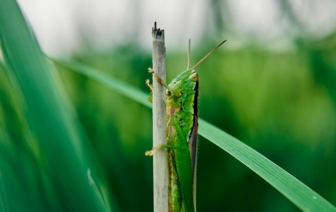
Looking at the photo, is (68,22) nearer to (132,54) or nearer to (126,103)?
(132,54)

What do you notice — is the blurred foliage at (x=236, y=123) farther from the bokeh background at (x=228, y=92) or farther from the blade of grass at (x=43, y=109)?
the blade of grass at (x=43, y=109)

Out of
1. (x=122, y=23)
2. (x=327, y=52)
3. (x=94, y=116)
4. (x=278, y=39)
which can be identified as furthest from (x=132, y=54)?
(x=327, y=52)

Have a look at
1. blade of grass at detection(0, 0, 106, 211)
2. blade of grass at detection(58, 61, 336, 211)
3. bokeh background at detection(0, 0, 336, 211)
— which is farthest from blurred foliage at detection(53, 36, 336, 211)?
blade of grass at detection(0, 0, 106, 211)

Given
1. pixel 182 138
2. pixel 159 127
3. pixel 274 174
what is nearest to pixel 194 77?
pixel 182 138

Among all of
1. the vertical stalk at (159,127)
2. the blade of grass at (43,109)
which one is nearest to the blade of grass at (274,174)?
the vertical stalk at (159,127)

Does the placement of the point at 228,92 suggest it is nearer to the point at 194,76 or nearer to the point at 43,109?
the point at 194,76

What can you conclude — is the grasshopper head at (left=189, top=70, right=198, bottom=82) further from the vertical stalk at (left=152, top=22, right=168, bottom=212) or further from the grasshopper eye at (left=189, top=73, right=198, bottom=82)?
the vertical stalk at (left=152, top=22, right=168, bottom=212)
